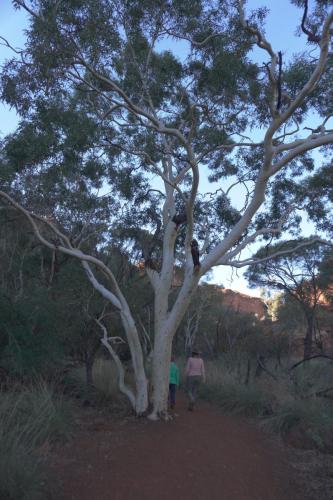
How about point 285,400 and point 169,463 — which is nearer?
point 169,463

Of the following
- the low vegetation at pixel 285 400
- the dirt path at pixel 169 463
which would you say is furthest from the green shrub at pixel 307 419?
the dirt path at pixel 169 463

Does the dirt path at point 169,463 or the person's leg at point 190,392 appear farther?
the person's leg at point 190,392

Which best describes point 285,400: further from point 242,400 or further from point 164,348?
Result: point 164,348

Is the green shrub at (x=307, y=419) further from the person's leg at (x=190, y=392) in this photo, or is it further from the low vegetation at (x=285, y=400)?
the person's leg at (x=190, y=392)

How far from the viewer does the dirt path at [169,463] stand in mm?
6266

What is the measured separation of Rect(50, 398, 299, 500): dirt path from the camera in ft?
20.6

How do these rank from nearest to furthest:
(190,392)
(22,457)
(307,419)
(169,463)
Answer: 1. (22,457)
2. (169,463)
3. (307,419)
4. (190,392)

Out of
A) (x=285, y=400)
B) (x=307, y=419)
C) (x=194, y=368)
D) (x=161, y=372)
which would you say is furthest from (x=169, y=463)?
(x=194, y=368)

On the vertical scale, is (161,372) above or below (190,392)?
above

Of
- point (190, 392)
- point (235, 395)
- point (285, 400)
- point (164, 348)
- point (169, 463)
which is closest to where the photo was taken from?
point (169, 463)

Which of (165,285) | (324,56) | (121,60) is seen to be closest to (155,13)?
(121,60)

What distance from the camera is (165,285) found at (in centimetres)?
1089

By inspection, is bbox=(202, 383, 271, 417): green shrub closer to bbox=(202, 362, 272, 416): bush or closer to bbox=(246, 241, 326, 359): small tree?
bbox=(202, 362, 272, 416): bush

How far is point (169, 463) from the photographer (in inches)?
291
